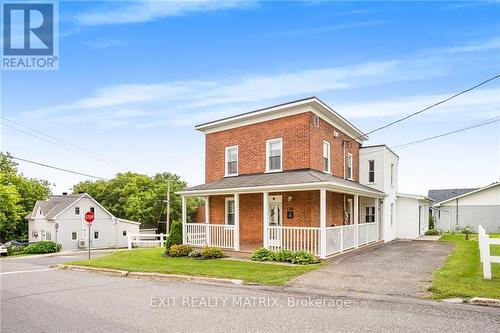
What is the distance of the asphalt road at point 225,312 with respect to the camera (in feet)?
21.0

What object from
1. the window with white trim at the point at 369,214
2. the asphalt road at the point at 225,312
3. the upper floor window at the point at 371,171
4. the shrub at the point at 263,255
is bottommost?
the shrub at the point at 263,255

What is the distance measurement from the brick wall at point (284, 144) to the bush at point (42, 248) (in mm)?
28001

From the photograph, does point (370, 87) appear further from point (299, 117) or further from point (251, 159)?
point (251, 159)

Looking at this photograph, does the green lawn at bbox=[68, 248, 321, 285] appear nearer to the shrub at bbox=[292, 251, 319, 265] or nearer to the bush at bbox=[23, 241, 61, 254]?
the shrub at bbox=[292, 251, 319, 265]

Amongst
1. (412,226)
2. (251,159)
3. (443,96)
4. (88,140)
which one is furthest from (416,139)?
(88,140)

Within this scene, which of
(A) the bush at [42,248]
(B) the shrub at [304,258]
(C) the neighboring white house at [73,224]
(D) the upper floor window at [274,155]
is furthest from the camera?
(C) the neighboring white house at [73,224]

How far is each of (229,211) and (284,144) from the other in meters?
4.90

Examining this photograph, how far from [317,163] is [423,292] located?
9.81m

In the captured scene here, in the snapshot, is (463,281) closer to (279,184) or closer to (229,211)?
(279,184)

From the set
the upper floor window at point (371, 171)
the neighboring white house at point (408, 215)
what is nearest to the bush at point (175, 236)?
the upper floor window at point (371, 171)

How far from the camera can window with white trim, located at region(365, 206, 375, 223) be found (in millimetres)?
23141

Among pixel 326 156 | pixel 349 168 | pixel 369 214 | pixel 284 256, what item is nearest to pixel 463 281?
pixel 284 256

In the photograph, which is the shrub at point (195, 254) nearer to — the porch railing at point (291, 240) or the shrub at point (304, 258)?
the porch railing at point (291, 240)

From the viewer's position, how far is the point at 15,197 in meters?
46.9
